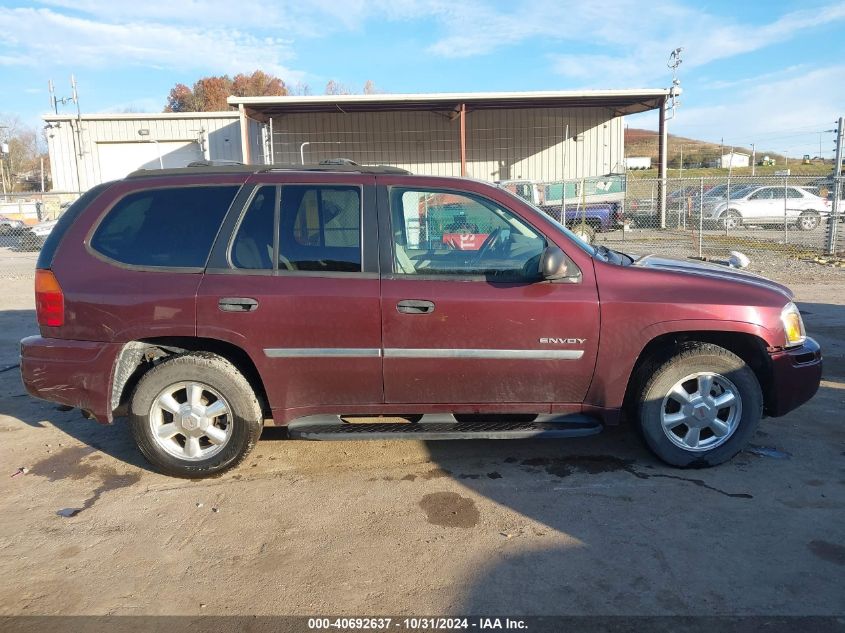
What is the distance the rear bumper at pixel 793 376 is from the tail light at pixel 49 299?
4429mm

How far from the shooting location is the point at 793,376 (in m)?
3.97

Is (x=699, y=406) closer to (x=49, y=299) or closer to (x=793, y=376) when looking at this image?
(x=793, y=376)

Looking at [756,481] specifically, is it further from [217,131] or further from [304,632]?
[217,131]

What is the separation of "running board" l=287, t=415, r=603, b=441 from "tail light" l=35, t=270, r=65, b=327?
160 centimetres

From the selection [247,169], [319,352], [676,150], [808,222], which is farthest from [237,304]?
[676,150]

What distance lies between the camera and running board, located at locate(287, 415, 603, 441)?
12.8ft

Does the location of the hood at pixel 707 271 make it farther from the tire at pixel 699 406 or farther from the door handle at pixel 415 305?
the door handle at pixel 415 305

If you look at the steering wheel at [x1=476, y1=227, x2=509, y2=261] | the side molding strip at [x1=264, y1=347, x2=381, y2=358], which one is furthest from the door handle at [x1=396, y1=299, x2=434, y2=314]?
the steering wheel at [x1=476, y1=227, x2=509, y2=261]

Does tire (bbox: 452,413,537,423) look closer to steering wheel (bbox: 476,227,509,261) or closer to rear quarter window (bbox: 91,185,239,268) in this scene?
steering wheel (bbox: 476,227,509,261)

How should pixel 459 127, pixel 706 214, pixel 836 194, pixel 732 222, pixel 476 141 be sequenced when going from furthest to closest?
pixel 476 141 → pixel 459 127 → pixel 706 214 → pixel 732 222 → pixel 836 194

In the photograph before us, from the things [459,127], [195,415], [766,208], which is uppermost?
[459,127]

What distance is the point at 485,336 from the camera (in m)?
3.84

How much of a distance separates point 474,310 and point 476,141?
86.0ft

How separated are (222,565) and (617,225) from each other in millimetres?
20551
